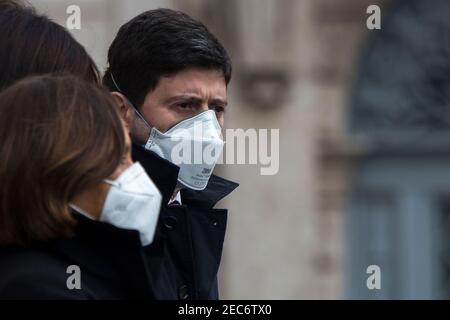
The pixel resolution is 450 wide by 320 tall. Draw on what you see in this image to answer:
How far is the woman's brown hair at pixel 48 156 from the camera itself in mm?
2291

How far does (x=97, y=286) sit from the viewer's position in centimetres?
237

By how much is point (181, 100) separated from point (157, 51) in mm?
139

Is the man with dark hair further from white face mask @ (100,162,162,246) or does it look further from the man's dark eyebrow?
white face mask @ (100,162,162,246)

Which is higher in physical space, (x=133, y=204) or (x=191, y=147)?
(x=191, y=147)

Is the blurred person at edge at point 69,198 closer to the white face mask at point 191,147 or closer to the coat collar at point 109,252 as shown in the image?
the coat collar at point 109,252

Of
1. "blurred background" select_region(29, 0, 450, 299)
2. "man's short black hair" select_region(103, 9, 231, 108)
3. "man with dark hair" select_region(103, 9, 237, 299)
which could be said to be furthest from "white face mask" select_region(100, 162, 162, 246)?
"blurred background" select_region(29, 0, 450, 299)

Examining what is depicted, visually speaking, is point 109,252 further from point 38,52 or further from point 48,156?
point 38,52

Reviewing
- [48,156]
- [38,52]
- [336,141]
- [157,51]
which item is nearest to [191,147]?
[157,51]

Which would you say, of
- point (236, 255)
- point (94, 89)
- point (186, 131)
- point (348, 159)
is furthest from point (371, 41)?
point (94, 89)

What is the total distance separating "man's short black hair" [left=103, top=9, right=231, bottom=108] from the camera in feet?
9.95

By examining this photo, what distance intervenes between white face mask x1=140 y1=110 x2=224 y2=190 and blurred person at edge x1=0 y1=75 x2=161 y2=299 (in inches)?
21.1

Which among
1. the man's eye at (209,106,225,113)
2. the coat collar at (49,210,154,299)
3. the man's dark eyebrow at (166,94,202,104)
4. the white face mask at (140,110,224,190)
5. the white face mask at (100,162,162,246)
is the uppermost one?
the man's dark eyebrow at (166,94,202,104)

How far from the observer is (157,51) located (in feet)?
10.0
